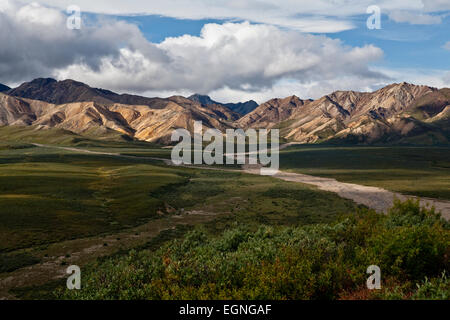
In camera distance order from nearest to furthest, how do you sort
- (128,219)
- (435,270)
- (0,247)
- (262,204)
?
(435,270)
(0,247)
(128,219)
(262,204)

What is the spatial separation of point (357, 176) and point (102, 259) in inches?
4111

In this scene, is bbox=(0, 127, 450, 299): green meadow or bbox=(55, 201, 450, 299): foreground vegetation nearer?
bbox=(55, 201, 450, 299): foreground vegetation

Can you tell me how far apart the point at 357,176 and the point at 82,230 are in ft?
327

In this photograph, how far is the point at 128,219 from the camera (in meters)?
52.7

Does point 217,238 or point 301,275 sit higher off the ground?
point 301,275

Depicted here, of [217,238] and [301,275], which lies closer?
[301,275]

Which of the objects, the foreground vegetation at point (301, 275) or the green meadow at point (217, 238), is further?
the green meadow at point (217, 238)

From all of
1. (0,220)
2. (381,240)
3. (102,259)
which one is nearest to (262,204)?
(102,259)

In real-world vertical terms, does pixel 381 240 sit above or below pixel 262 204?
above
